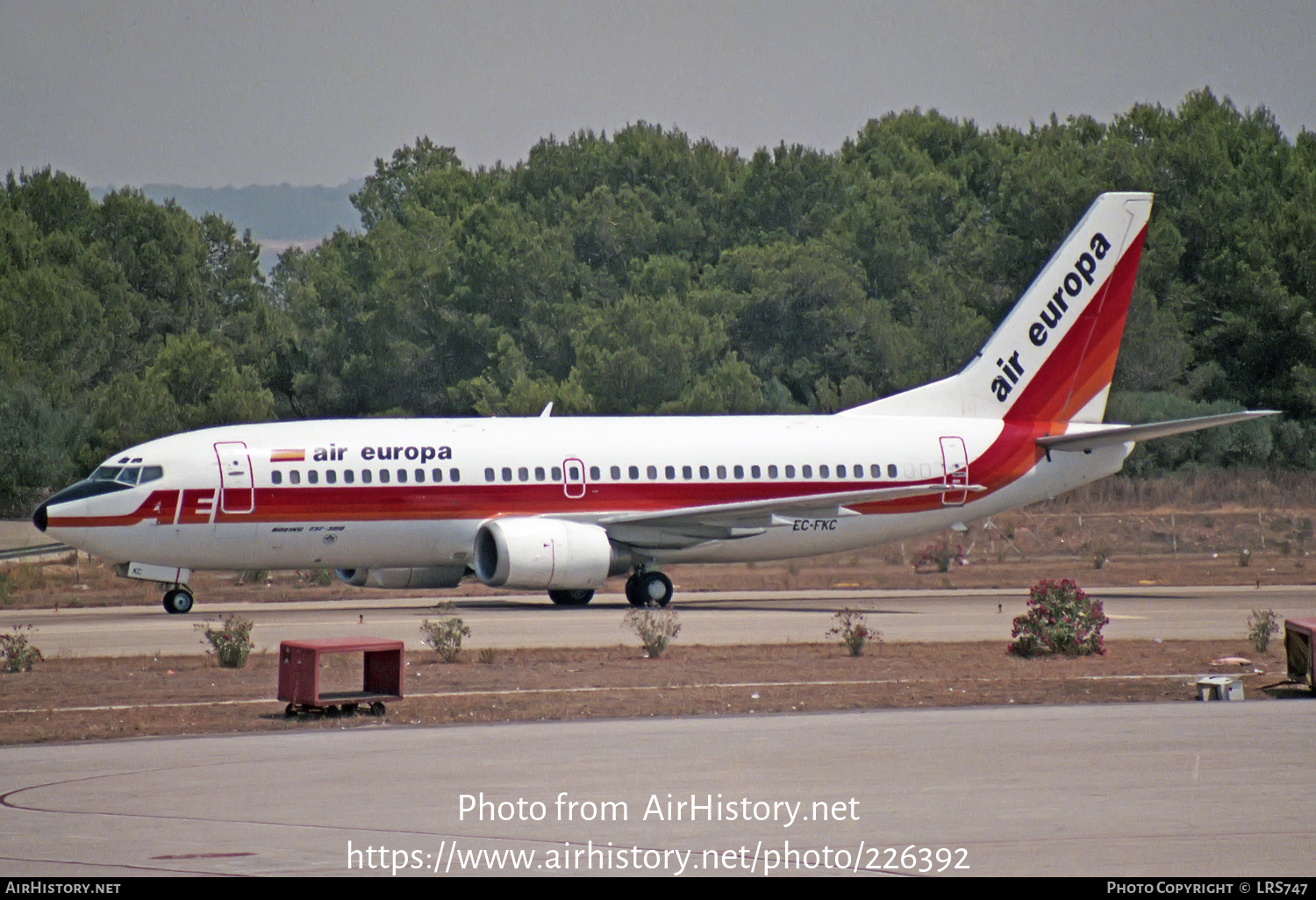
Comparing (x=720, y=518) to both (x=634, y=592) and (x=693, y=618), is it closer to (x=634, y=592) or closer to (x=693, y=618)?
(x=634, y=592)

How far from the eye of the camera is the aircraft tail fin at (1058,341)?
40062 mm

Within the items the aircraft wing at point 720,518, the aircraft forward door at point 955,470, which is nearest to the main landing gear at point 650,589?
the aircraft wing at point 720,518

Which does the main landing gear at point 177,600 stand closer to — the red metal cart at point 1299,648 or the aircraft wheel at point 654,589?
the aircraft wheel at point 654,589

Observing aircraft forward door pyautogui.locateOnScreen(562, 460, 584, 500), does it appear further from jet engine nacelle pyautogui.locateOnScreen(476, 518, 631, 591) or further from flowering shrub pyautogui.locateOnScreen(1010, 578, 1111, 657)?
flowering shrub pyautogui.locateOnScreen(1010, 578, 1111, 657)

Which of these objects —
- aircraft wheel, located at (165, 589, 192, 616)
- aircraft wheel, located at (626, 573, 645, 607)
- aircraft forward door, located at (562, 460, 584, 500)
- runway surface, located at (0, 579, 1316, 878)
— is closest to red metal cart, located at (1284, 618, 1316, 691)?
runway surface, located at (0, 579, 1316, 878)

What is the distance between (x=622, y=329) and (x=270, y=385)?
1790cm

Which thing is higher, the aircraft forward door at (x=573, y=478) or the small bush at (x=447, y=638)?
the aircraft forward door at (x=573, y=478)

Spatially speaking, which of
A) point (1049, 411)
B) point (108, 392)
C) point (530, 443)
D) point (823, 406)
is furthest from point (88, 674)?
point (823, 406)

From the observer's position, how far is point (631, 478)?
36812 mm

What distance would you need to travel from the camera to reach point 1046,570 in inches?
1870

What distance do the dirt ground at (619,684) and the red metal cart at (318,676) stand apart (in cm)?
19

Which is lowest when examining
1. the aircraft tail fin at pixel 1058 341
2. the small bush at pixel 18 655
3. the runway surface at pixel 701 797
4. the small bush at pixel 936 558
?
the runway surface at pixel 701 797

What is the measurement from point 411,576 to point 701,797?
2403 centimetres
